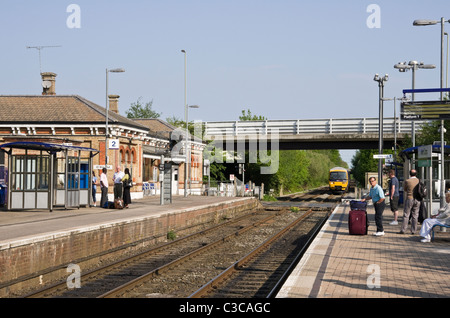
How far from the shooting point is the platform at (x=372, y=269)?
30.1 ft

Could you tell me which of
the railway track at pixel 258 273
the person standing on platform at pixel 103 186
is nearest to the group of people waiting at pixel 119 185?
the person standing on platform at pixel 103 186

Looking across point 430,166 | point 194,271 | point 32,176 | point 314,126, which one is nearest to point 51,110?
point 32,176

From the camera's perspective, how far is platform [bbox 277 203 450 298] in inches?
361


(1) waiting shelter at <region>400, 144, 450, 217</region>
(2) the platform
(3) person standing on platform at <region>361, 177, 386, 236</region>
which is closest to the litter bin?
(2) the platform

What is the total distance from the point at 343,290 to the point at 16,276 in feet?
19.9

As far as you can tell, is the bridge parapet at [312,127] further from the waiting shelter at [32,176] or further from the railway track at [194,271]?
the waiting shelter at [32,176]

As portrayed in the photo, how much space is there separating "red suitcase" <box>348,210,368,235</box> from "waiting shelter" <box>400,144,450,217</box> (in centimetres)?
179

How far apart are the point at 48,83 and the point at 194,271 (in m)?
33.4

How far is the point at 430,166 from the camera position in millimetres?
18312

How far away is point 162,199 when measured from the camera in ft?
94.3

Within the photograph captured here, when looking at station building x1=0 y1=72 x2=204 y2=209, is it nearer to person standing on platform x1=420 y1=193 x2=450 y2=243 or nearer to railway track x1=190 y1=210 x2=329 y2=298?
railway track x1=190 y1=210 x2=329 y2=298

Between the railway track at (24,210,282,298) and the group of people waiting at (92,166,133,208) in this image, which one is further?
the group of people waiting at (92,166,133,208)
